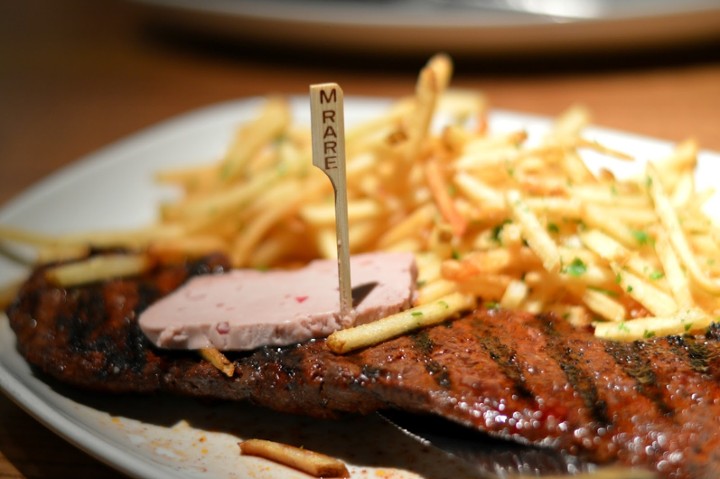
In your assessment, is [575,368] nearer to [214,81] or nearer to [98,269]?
[98,269]

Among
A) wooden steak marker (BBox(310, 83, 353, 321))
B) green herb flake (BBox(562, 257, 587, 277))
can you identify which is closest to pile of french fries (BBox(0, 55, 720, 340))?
green herb flake (BBox(562, 257, 587, 277))

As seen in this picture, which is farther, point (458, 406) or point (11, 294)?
point (11, 294)

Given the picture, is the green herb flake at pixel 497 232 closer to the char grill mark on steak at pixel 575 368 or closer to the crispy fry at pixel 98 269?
the char grill mark on steak at pixel 575 368

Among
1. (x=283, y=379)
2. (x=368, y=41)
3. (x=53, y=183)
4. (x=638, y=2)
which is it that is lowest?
(x=283, y=379)

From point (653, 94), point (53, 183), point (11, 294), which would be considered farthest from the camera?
point (653, 94)

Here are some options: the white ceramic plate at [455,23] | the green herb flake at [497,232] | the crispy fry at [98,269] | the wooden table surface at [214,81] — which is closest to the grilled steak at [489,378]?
the crispy fry at [98,269]

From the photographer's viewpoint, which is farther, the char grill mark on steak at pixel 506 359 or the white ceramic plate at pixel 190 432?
the white ceramic plate at pixel 190 432

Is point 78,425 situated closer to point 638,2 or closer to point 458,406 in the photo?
point 458,406

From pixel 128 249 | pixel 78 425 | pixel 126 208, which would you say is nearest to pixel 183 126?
pixel 126 208
